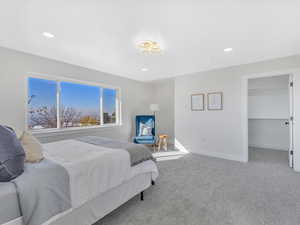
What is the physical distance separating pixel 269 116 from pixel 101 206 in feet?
17.9

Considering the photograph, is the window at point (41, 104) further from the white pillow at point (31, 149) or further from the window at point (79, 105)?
the white pillow at point (31, 149)

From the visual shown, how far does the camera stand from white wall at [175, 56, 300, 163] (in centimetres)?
357

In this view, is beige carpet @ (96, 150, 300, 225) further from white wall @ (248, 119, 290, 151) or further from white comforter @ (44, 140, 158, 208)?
white wall @ (248, 119, 290, 151)

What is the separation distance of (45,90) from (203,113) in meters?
3.98

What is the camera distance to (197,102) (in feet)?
14.4

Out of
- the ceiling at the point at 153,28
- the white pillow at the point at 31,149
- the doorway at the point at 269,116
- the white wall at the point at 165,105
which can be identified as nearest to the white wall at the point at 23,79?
the ceiling at the point at 153,28

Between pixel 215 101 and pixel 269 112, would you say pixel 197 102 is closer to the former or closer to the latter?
pixel 215 101

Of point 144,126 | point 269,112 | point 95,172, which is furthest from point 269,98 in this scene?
point 95,172

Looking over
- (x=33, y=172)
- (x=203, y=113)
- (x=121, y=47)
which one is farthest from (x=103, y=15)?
(x=203, y=113)

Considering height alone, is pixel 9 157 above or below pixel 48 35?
below

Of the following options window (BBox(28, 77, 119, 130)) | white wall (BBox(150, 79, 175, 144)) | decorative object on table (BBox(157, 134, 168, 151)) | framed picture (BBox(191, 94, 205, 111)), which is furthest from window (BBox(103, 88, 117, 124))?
framed picture (BBox(191, 94, 205, 111))

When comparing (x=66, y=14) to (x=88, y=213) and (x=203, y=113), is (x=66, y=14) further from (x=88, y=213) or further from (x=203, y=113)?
(x=203, y=113)

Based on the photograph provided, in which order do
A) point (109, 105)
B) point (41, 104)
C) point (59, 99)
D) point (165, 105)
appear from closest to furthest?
1. point (41, 104)
2. point (59, 99)
3. point (109, 105)
4. point (165, 105)

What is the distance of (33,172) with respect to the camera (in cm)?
125
